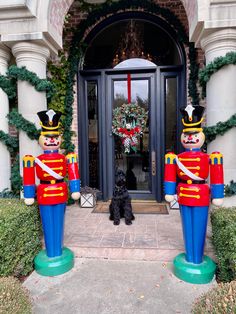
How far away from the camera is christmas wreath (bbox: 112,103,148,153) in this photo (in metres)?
5.25

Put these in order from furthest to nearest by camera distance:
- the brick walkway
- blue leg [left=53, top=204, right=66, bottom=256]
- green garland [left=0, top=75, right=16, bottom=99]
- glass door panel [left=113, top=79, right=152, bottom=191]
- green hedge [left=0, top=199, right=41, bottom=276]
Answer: glass door panel [left=113, top=79, right=152, bottom=191], green garland [left=0, top=75, right=16, bottom=99], the brick walkway, blue leg [left=53, top=204, right=66, bottom=256], green hedge [left=0, top=199, right=41, bottom=276]

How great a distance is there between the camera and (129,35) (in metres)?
5.38

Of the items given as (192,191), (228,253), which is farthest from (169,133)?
(228,253)

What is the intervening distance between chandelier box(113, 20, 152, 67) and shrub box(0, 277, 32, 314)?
478cm

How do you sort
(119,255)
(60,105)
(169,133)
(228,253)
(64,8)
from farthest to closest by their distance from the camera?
1. (169,133)
2. (60,105)
3. (64,8)
4. (119,255)
5. (228,253)

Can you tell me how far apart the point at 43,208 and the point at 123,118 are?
304 cm

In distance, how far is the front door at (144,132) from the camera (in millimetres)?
5273

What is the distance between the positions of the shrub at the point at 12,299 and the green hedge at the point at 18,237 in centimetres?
72

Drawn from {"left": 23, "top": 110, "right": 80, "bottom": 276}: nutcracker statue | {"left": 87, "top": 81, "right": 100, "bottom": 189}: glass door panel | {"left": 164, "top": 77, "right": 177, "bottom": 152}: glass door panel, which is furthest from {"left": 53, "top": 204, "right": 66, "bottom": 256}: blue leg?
{"left": 164, "top": 77, "right": 177, "bottom": 152}: glass door panel

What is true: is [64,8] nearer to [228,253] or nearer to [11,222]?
[11,222]

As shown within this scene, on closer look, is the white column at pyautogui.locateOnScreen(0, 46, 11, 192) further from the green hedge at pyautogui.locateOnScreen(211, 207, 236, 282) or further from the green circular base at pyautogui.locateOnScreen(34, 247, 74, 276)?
the green hedge at pyautogui.locateOnScreen(211, 207, 236, 282)

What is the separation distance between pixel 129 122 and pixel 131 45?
5.76ft

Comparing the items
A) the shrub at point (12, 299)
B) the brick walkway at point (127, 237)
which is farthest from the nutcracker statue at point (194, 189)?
the shrub at point (12, 299)

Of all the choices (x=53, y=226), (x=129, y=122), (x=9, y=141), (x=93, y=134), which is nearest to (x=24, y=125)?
(x=9, y=141)
